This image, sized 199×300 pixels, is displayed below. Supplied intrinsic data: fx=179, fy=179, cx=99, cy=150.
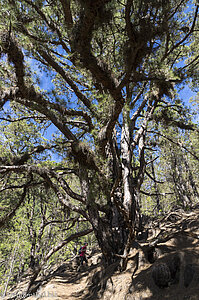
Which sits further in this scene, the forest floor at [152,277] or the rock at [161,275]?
the rock at [161,275]

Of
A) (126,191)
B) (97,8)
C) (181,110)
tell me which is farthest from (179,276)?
(181,110)

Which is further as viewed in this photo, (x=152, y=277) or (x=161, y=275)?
(x=152, y=277)

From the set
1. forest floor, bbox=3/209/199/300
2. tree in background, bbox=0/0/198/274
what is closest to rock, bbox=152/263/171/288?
forest floor, bbox=3/209/199/300

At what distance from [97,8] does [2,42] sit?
2301mm

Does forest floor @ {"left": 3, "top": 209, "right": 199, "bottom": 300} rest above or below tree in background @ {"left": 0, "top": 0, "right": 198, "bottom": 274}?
below

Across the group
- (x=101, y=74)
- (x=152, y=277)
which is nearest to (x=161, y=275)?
(x=152, y=277)

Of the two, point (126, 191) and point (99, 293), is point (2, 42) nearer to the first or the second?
point (126, 191)

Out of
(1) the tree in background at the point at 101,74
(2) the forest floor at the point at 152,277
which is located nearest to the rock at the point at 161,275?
(2) the forest floor at the point at 152,277

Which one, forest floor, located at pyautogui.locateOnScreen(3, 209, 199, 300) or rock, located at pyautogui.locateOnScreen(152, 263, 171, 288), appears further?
rock, located at pyautogui.locateOnScreen(152, 263, 171, 288)

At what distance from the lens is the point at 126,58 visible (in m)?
3.81

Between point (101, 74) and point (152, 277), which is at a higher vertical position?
point (101, 74)

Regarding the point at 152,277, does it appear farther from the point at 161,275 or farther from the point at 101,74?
the point at 101,74

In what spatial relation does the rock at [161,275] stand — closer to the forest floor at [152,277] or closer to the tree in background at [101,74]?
the forest floor at [152,277]

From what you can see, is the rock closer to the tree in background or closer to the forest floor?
the forest floor
